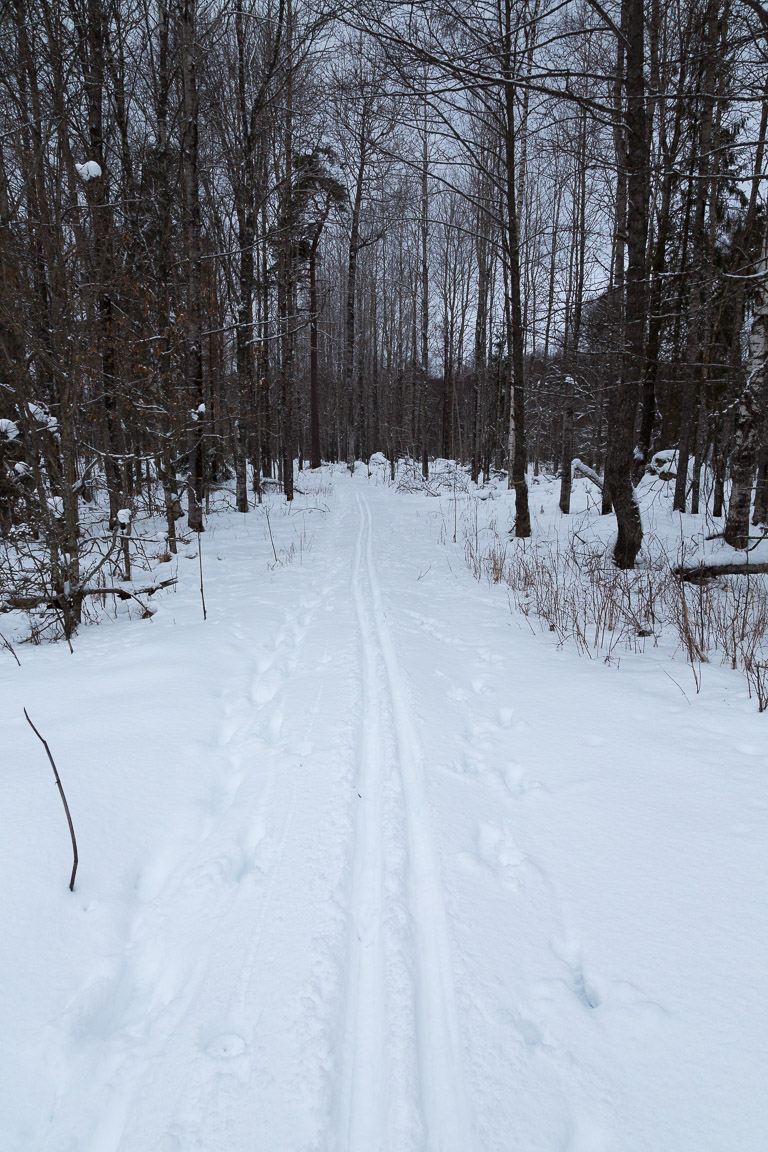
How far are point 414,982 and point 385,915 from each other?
0.90ft

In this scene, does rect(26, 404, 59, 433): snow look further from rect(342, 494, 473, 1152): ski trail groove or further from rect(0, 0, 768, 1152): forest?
rect(342, 494, 473, 1152): ski trail groove

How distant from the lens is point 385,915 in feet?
6.61

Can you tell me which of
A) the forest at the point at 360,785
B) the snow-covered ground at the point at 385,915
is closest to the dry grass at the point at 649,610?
the forest at the point at 360,785

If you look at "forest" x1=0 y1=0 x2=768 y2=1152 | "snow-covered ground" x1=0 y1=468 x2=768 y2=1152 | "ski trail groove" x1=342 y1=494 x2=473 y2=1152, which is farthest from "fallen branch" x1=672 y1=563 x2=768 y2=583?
"ski trail groove" x1=342 y1=494 x2=473 y2=1152

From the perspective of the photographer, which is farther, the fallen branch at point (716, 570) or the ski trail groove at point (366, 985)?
the fallen branch at point (716, 570)

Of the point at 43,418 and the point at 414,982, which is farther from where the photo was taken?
the point at 43,418

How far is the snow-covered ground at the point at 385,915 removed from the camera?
1.40 meters

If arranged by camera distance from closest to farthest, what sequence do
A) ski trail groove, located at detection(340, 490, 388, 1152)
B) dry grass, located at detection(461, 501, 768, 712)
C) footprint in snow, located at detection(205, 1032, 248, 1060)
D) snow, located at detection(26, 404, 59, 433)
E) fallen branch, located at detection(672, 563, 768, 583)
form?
1. ski trail groove, located at detection(340, 490, 388, 1152)
2. footprint in snow, located at detection(205, 1032, 248, 1060)
3. dry grass, located at detection(461, 501, 768, 712)
4. snow, located at detection(26, 404, 59, 433)
5. fallen branch, located at detection(672, 563, 768, 583)

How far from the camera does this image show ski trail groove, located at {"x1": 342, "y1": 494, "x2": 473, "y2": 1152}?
54.9 inches

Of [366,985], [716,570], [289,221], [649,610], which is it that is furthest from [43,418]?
[289,221]

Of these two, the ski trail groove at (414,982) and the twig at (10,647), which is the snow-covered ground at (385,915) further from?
the twig at (10,647)

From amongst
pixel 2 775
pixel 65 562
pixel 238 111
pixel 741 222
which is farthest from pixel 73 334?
pixel 741 222

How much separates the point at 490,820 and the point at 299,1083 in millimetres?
1369

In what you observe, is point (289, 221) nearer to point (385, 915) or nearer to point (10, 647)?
point (10, 647)
